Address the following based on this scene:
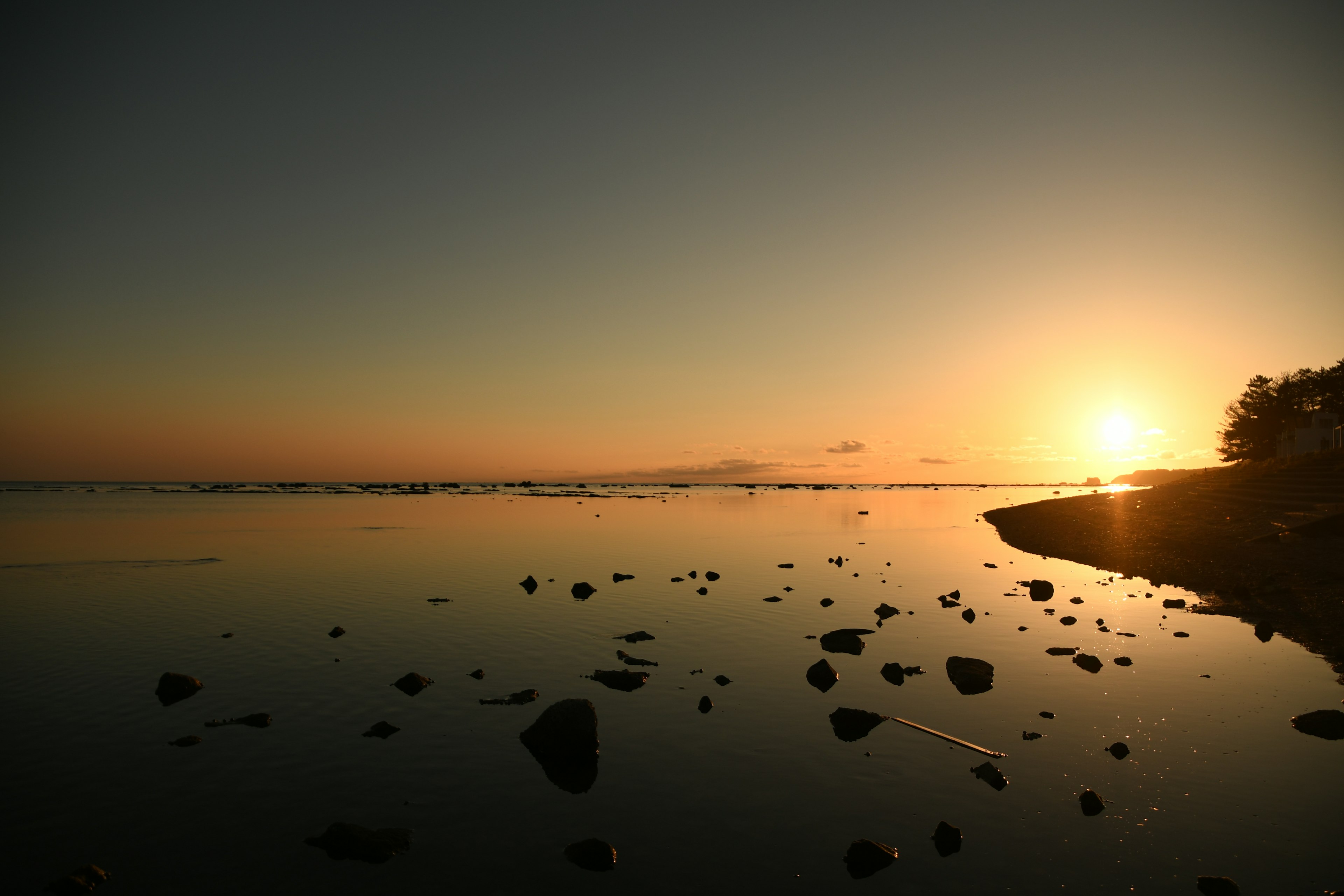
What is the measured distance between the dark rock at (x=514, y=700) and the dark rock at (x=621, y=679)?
6.89 ft

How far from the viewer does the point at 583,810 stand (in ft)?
40.3

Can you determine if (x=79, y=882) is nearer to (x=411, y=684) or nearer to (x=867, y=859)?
(x=411, y=684)

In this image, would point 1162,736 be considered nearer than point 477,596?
Yes

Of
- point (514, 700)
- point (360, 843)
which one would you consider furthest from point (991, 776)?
point (360, 843)

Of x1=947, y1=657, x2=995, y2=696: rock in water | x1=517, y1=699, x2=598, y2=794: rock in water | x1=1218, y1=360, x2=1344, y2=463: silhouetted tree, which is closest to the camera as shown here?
x1=517, y1=699, x2=598, y2=794: rock in water

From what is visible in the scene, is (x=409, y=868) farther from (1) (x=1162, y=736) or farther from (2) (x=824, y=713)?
(1) (x=1162, y=736)

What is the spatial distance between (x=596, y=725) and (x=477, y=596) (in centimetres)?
1940

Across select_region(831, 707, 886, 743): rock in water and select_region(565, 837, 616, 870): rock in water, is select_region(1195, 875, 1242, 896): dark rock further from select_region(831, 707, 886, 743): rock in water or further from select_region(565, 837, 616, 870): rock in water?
select_region(565, 837, 616, 870): rock in water

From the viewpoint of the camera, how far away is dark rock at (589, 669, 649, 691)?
19.4 meters

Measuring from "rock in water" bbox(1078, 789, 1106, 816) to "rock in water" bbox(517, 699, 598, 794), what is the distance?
9374mm

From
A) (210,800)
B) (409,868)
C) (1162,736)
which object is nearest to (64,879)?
(210,800)

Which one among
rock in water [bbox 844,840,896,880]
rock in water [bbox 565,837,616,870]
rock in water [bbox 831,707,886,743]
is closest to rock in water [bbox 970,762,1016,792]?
rock in water [bbox 831,707,886,743]

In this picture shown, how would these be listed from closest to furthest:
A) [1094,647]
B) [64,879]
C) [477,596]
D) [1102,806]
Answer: [64,879]
[1102,806]
[1094,647]
[477,596]

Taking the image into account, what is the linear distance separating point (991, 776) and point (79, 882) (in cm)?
1588
